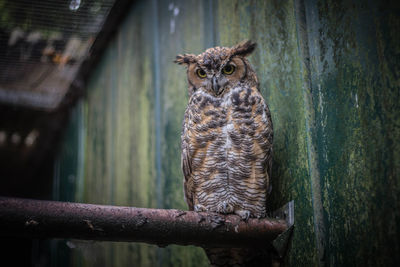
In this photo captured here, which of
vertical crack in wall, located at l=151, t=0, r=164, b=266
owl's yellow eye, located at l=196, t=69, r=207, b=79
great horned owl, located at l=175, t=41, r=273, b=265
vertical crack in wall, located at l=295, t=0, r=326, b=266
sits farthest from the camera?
vertical crack in wall, located at l=151, t=0, r=164, b=266

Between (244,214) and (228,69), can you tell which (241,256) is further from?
(228,69)

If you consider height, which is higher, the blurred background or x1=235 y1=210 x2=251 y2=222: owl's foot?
the blurred background

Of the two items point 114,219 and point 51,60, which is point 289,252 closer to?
point 114,219

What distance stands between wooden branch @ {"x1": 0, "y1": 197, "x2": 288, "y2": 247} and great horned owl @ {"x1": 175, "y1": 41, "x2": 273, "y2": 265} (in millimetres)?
121

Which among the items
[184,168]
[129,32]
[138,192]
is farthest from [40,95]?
[184,168]

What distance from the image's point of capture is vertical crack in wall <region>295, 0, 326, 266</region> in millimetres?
1541

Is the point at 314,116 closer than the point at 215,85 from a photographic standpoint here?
Yes


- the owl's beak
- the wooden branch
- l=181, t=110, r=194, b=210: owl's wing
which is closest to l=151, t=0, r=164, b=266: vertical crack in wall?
l=181, t=110, r=194, b=210: owl's wing

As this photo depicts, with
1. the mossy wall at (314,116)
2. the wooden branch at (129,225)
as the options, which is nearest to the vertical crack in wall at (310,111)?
the mossy wall at (314,116)

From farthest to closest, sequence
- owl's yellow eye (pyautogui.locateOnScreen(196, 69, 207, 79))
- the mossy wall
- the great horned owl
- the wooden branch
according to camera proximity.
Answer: owl's yellow eye (pyautogui.locateOnScreen(196, 69, 207, 79)) < the great horned owl < the mossy wall < the wooden branch

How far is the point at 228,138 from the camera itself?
1795 millimetres

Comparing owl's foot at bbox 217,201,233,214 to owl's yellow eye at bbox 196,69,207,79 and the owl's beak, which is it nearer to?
the owl's beak

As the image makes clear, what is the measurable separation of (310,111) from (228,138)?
419 mm

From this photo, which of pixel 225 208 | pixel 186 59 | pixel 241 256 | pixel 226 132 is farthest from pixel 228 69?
pixel 241 256
